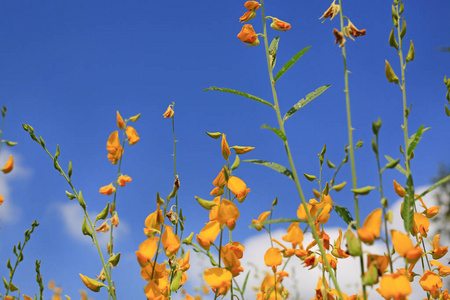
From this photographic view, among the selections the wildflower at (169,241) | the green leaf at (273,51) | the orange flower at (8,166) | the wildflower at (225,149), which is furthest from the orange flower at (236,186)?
the orange flower at (8,166)

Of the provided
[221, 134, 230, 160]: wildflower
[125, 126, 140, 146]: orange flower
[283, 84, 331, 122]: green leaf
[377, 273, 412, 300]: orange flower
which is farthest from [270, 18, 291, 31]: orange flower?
[377, 273, 412, 300]: orange flower

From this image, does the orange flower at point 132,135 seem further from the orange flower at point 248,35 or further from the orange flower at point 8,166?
the orange flower at point 248,35

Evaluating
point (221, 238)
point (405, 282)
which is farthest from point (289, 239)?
point (405, 282)

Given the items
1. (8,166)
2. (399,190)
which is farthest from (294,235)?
(8,166)

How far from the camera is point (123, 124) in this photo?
65.1 inches

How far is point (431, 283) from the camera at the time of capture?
3.75 ft

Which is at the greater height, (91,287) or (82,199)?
(82,199)

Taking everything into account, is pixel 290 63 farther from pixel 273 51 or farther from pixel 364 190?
pixel 364 190

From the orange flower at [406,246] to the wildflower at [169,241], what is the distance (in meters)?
0.55

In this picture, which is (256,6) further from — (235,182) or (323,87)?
(235,182)

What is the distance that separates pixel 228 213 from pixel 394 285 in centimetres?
42

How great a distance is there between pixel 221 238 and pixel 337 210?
1.03ft

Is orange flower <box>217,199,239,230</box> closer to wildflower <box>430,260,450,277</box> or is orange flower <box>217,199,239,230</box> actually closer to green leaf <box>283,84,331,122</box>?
green leaf <box>283,84,331,122</box>

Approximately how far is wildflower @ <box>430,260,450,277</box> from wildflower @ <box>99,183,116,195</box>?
1.18 m
